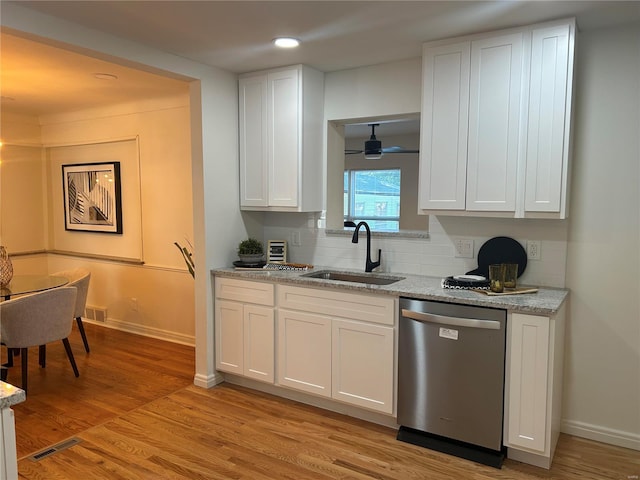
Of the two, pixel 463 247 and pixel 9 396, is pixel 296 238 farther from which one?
pixel 9 396

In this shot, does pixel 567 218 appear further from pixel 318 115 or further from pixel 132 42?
pixel 132 42

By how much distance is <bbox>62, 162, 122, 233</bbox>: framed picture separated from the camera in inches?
210

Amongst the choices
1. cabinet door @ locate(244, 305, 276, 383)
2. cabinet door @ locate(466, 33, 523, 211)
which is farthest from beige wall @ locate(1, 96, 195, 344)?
cabinet door @ locate(466, 33, 523, 211)

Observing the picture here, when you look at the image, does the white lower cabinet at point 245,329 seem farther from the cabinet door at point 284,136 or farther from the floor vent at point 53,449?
the floor vent at point 53,449

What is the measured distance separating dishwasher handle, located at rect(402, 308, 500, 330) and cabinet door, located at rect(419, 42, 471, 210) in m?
0.69

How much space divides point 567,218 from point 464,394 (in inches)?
47.5

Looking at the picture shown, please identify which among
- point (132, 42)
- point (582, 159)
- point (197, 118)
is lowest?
point (582, 159)

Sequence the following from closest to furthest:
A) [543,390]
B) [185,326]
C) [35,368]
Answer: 1. [543,390]
2. [35,368]
3. [185,326]

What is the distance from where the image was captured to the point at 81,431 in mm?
3098

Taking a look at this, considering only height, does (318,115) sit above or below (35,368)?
above

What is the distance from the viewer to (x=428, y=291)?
2887 mm

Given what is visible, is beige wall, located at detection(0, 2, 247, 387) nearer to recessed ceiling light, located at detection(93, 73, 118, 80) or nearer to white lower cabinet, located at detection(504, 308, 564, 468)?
recessed ceiling light, located at detection(93, 73, 118, 80)

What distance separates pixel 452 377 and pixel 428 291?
49 cm

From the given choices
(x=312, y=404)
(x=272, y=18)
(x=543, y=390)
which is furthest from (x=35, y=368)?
(x=543, y=390)
